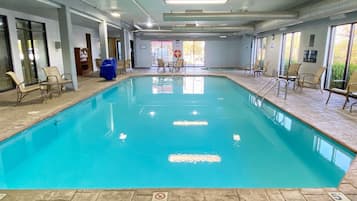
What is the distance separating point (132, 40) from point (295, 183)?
1448 centimetres

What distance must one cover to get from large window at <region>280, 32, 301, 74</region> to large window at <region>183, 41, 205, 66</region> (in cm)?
729

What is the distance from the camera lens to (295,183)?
265 centimetres

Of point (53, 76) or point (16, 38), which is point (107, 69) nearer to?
point (16, 38)

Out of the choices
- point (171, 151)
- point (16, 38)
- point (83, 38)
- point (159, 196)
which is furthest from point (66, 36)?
point (159, 196)

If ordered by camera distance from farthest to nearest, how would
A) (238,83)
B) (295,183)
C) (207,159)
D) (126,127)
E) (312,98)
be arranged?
(238,83), (312,98), (126,127), (207,159), (295,183)

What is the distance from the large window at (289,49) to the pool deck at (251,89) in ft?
8.45

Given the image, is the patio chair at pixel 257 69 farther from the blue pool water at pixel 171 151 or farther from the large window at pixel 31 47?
the large window at pixel 31 47

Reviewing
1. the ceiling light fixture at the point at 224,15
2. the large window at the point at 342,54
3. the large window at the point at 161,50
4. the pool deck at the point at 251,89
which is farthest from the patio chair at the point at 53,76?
the large window at the point at 161,50

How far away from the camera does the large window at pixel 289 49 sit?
930 cm

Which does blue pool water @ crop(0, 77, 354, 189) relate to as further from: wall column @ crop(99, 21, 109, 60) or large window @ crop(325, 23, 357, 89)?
wall column @ crop(99, 21, 109, 60)

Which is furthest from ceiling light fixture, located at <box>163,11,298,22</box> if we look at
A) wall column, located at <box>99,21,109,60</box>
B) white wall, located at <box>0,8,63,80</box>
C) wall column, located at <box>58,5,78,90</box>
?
white wall, located at <box>0,8,63,80</box>

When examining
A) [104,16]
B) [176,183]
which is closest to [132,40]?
[104,16]

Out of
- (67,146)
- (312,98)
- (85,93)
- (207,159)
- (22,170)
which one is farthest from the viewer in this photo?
(85,93)

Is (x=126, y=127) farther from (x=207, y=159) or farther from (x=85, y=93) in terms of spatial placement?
(x=85, y=93)
